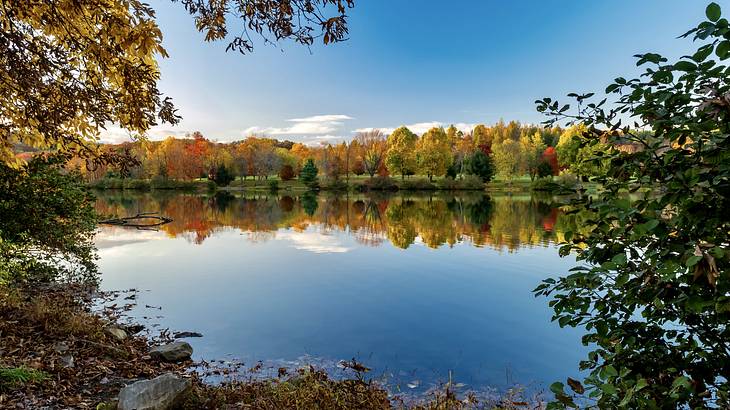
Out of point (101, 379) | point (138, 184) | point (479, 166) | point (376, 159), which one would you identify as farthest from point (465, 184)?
point (101, 379)

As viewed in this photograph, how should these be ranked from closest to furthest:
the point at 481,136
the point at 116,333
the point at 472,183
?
1. the point at 116,333
2. the point at 472,183
3. the point at 481,136

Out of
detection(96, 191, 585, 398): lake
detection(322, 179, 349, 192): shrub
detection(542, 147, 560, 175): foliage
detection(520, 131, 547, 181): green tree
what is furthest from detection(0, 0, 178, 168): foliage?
detection(542, 147, 560, 175): foliage

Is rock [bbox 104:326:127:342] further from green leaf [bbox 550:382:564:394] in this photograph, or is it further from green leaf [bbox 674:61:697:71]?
green leaf [bbox 674:61:697:71]

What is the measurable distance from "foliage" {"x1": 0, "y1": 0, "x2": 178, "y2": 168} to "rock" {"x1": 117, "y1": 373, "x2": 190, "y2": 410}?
10.2ft

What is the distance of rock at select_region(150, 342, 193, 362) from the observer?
8.61 m

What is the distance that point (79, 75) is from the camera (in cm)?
518

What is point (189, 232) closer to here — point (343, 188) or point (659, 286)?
point (659, 286)

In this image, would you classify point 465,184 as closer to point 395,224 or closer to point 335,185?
point 335,185

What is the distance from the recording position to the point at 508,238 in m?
25.2

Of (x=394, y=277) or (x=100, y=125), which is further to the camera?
(x=394, y=277)

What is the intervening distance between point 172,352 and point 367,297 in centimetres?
679

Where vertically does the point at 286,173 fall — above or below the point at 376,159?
below

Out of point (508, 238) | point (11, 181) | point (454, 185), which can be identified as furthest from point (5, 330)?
point (454, 185)

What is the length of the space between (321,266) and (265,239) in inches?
343
